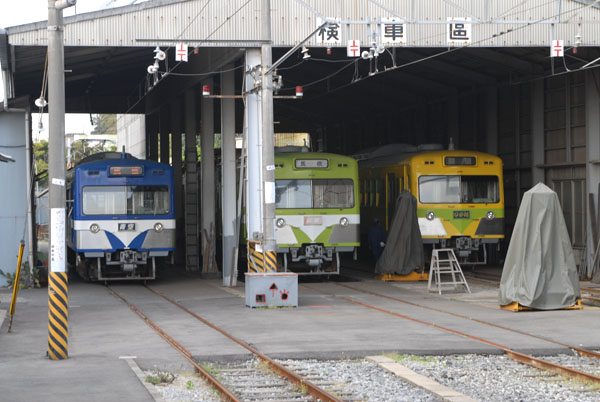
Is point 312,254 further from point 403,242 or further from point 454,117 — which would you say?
point 454,117

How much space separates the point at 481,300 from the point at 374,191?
358 inches

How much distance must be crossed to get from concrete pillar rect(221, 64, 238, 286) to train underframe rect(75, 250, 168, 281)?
1732mm

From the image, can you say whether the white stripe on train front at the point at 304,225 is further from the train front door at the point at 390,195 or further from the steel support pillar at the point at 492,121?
the steel support pillar at the point at 492,121

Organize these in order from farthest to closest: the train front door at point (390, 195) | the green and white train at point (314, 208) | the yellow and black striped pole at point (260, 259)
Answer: the train front door at point (390, 195) → the green and white train at point (314, 208) → the yellow and black striped pole at point (260, 259)

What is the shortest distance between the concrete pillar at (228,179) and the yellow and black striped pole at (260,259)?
2.55 metres

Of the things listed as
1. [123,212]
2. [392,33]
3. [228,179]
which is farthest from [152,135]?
[392,33]

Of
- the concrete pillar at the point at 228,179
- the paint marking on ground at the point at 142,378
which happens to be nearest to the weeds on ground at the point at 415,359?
the paint marking on ground at the point at 142,378

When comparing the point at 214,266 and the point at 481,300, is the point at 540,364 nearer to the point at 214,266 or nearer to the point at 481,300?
the point at 481,300

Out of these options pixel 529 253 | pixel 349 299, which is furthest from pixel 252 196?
pixel 529 253

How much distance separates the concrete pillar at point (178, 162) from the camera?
33312 mm

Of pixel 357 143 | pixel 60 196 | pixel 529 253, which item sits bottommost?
pixel 529 253

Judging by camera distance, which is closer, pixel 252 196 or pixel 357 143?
pixel 252 196

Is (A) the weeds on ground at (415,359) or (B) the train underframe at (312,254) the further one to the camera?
(B) the train underframe at (312,254)

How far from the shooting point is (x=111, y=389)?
9688 mm
